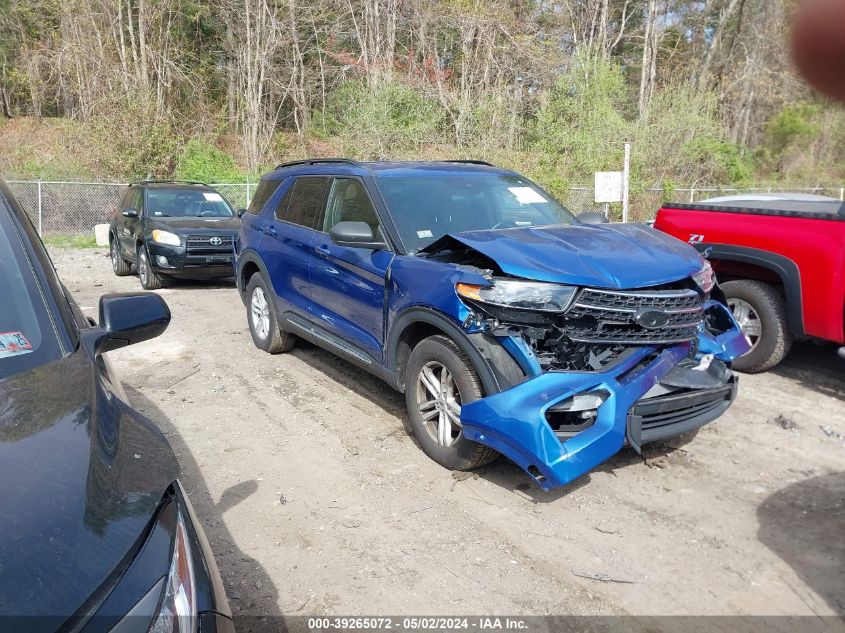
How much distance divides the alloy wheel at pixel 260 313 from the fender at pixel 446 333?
7.72 feet

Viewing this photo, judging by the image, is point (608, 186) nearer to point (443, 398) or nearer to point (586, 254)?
point (586, 254)

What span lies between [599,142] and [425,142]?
508 cm

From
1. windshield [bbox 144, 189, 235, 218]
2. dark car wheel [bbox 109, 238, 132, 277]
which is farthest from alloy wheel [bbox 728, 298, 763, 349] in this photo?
dark car wheel [bbox 109, 238, 132, 277]

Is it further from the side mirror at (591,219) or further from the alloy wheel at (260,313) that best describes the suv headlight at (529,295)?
the alloy wheel at (260,313)

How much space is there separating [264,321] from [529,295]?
12.0ft

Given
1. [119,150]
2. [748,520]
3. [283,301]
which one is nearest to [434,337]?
[748,520]

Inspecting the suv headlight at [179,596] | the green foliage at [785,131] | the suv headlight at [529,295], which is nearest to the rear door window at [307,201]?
the suv headlight at [529,295]

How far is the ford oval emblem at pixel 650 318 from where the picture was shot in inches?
136

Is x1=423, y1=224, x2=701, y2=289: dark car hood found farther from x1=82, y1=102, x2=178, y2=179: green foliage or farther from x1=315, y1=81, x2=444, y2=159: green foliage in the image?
x1=82, y1=102, x2=178, y2=179: green foliage

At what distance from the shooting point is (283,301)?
578cm

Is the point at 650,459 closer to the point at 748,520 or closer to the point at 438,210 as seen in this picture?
the point at 748,520

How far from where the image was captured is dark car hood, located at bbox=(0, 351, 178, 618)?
1.39 m

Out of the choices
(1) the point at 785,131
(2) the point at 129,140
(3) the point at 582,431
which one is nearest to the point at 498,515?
(3) the point at 582,431

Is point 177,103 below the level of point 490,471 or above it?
above
